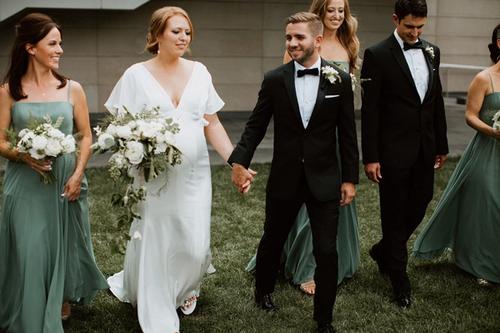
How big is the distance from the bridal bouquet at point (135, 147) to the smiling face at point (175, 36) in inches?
21.0

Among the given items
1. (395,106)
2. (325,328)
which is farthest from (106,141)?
(395,106)

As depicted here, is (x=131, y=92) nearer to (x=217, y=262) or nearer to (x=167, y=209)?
(x=167, y=209)

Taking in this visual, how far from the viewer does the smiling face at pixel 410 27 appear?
19.1ft

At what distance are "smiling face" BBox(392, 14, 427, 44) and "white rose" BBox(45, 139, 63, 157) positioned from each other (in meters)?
2.71

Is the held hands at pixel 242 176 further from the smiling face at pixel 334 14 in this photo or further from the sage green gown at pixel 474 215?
the sage green gown at pixel 474 215

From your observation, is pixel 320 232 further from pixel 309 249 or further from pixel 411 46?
pixel 411 46

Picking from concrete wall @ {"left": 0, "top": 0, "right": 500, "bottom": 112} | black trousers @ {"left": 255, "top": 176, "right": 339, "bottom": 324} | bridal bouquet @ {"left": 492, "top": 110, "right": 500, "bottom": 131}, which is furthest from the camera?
concrete wall @ {"left": 0, "top": 0, "right": 500, "bottom": 112}

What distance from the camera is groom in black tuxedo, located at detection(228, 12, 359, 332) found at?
5.34m

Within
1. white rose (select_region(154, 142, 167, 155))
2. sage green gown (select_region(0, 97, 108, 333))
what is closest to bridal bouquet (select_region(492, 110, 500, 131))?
white rose (select_region(154, 142, 167, 155))

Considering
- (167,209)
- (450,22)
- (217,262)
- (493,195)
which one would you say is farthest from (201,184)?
(450,22)

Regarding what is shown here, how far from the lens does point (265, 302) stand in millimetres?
6012

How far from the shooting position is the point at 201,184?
566cm

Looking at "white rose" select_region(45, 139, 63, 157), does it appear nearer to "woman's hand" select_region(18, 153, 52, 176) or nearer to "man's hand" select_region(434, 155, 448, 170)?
"woman's hand" select_region(18, 153, 52, 176)

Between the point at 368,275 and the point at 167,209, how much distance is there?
2.20 metres
